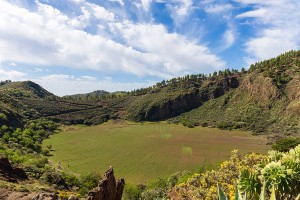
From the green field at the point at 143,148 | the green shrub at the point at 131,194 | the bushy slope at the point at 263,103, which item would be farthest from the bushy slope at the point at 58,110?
the green shrub at the point at 131,194

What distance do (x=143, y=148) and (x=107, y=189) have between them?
283 feet

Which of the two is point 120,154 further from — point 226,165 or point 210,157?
point 226,165

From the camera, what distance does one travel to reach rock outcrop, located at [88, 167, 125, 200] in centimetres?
1620

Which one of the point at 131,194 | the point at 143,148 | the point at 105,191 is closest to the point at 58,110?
the point at 143,148

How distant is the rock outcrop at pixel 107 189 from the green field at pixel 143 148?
5403 cm

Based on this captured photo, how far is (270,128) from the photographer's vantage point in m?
128

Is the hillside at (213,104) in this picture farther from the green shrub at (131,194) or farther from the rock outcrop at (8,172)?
the rock outcrop at (8,172)

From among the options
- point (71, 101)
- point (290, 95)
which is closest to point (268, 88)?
point (290, 95)

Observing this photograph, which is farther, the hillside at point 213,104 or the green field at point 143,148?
the hillside at point 213,104

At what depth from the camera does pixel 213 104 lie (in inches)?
6880

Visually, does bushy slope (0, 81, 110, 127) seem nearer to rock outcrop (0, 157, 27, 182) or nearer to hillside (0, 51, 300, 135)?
hillside (0, 51, 300, 135)

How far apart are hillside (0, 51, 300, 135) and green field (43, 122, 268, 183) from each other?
15.2 meters

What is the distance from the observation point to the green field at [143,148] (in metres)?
81.4

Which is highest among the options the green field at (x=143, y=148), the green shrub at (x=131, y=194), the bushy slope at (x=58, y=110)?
the bushy slope at (x=58, y=110)
